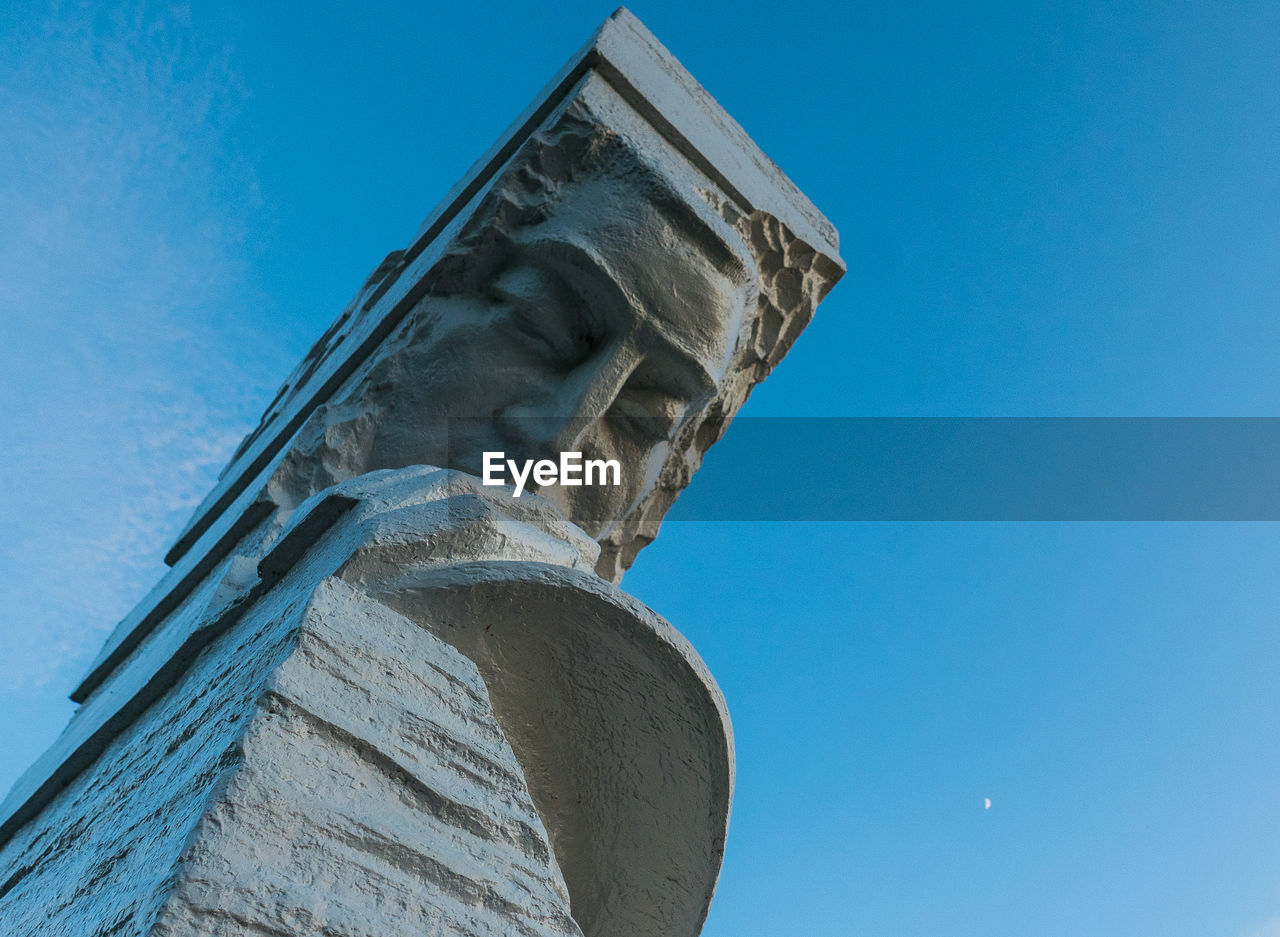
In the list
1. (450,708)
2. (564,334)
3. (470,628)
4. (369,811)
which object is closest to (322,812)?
(369,811)

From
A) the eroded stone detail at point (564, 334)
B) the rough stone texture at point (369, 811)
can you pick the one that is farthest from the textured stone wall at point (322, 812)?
the eroded stone detail at point (564, 334)

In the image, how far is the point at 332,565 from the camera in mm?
1214

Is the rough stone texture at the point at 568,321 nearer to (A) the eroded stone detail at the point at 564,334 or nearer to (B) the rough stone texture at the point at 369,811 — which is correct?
(A) the eroded stone detail at the point at 564,334

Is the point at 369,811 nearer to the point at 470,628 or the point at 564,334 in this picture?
the point at 470,628

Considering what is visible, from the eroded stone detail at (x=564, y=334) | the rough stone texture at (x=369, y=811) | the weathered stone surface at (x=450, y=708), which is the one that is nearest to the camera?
the rough stone texture at (x=369, y=811)

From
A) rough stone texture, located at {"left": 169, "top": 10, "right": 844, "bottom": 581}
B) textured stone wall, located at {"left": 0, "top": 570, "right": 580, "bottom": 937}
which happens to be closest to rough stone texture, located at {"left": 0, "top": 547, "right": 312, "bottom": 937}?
textured stone wall, located at {"left": 0, "top": 570, "right": 580, "bottom": 937}

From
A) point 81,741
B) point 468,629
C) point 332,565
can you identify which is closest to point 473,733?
point 468,629

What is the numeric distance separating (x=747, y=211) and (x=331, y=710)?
1999 mm

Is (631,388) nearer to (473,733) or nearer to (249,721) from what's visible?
(473,733)

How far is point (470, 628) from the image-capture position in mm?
1193

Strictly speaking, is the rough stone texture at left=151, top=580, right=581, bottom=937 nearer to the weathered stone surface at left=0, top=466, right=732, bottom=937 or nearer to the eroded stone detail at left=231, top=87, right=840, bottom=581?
the weathered stone surface at left=0, top=466, right=732, bottom=937

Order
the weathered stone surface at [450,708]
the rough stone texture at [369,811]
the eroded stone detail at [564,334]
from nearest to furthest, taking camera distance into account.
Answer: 1. the rough stone texture at [369,811]
2. the weathered stone surface at [450,708]
3. the eroded stone detail at [564,334]

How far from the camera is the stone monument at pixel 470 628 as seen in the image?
0.87m

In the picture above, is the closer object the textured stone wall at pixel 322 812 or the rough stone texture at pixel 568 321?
the textured stone wall at pixel 322 812
